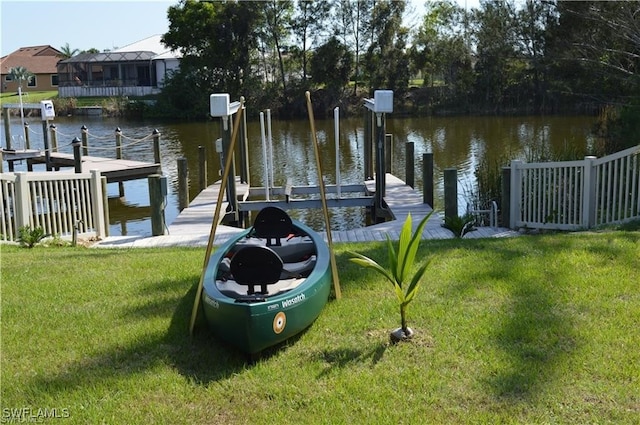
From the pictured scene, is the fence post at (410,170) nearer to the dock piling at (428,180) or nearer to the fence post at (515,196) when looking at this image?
the dock piling at (428,180)

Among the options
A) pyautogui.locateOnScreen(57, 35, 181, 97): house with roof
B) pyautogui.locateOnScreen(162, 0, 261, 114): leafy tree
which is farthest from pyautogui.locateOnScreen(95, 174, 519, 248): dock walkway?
pyautogui.locateOnScreen(57, 35, 181, 97): house with roof

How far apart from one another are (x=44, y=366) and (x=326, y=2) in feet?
130

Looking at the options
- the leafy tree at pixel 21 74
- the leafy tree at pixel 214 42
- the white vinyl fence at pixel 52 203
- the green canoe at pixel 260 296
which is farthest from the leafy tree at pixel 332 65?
the green canoe at pixel 260 296

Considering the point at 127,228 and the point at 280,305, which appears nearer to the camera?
the point at 280,305

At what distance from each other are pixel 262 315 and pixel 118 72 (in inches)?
2040

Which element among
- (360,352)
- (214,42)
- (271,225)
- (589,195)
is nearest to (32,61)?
(214,42)

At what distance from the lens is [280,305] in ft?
15.1

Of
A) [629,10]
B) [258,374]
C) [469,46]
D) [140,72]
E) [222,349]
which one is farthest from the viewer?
[140,72]

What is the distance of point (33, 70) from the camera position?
6184 cm

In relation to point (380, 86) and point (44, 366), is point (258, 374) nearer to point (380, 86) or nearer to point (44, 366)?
point (44, 366)

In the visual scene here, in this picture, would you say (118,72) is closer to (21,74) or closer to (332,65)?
(21,74)

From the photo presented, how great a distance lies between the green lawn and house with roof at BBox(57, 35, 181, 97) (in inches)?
1792

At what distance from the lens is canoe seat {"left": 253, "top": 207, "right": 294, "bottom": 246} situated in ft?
21.2

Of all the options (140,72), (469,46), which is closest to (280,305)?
(469,46)
